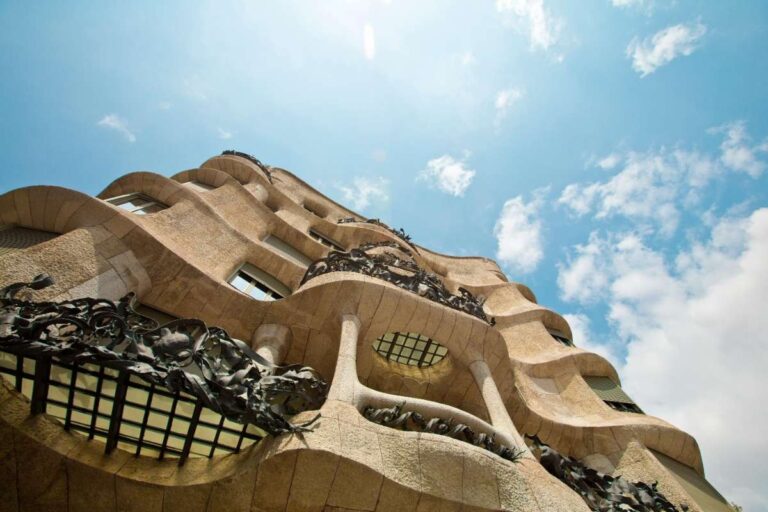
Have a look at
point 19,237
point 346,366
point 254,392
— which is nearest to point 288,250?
point 19,237

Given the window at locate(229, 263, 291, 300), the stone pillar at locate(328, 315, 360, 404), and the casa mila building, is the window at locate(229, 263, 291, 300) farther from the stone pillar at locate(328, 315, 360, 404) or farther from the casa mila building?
the stone pillar at locate(328, 315, 360, 404)

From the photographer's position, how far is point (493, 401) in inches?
306

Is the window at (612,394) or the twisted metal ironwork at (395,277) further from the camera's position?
the window at (612,394)

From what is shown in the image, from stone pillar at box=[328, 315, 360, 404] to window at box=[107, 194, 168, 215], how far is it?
250 inches

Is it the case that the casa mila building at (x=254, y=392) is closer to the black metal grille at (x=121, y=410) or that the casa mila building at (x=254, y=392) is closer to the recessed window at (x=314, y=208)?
the black metal grille at (x=121, y=410)

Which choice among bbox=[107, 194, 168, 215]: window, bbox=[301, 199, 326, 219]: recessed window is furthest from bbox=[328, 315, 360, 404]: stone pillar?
bbox=[301, 199, 326, 219]: recessed window

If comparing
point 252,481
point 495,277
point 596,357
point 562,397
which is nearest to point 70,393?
point 252,481

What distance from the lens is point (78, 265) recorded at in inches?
265

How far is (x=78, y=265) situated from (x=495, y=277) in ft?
65.4

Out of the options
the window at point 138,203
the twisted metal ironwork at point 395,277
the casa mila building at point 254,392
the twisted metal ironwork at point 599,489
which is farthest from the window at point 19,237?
the twisted metal ironwork at point 599,489

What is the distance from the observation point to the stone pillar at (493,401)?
6910mm

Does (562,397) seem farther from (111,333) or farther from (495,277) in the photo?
(111,333)

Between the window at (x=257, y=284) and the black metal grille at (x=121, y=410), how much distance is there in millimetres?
5371

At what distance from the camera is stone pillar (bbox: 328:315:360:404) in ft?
19.6
